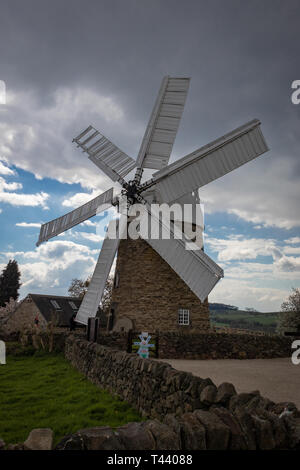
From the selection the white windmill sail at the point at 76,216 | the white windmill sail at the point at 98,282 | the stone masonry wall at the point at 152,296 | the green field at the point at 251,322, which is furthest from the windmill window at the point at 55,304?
the green field at the point at 251,322

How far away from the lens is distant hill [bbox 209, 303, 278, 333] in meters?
67.8

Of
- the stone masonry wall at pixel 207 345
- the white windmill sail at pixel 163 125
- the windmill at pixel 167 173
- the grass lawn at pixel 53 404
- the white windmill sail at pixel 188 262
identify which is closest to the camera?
the grass lawn at pixel 53 404

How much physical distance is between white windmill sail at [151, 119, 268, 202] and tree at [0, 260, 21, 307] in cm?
4204

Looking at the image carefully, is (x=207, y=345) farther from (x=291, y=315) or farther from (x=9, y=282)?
(x=9, y=282)

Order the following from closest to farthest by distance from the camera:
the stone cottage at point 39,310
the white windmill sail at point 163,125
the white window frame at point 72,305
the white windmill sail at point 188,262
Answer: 1. the white windmill sail at point 188,262
2. the white windmill sail at point 163,125
3. the stone cottage at point 39,310
4. the white window frame at point 72,305

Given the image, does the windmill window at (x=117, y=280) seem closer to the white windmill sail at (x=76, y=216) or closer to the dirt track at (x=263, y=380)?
the white windmill sail at (x=76, y=216)

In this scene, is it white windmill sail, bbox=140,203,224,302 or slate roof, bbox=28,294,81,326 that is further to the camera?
slate roof, bbox=28,294,81,326

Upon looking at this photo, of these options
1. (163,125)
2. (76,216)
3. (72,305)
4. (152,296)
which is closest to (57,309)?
(72,305)

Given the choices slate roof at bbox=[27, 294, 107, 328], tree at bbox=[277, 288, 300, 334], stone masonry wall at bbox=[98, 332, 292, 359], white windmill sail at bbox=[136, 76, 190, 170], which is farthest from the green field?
white windmill sail at bbox=[136, 76, 190, 170]

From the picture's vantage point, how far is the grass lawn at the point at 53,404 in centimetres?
545

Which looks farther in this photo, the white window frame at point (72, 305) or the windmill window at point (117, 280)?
the white window frame at point (72, 305)

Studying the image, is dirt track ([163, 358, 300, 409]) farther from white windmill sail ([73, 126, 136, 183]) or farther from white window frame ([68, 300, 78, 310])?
white window frame ([68, 300, 78, 310])

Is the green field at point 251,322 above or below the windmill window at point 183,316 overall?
below

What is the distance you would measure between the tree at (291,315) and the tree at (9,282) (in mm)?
38259
